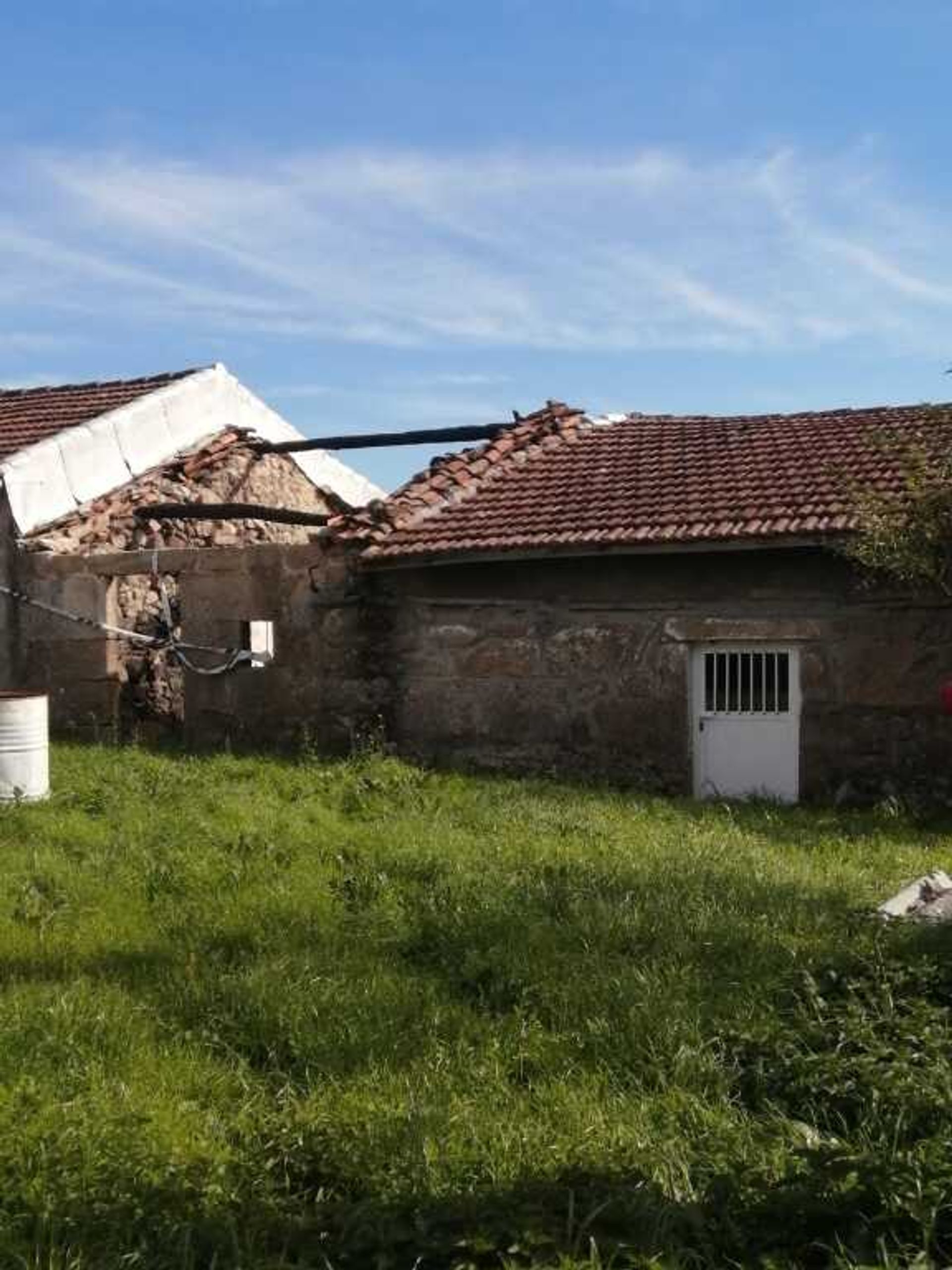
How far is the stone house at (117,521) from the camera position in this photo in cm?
1633

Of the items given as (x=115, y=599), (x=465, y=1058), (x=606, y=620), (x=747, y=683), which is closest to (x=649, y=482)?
(x=606, y=620)

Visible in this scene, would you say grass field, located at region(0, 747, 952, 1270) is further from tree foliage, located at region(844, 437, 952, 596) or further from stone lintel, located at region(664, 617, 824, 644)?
stone lintel, located at region(664, 617, 824, 644)

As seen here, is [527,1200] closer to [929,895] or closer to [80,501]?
[929,895]

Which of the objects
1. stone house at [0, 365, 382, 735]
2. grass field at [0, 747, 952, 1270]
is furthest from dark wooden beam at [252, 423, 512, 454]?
grass field at [0, 747, 952, 1270]

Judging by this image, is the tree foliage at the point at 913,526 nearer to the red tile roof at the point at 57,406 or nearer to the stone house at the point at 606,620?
the stone house at the point at 606,620

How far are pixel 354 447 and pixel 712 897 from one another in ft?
40.2

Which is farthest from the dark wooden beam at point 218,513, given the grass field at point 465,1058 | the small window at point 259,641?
the grass field at point 465,1058

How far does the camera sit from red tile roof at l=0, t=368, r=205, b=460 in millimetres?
17797

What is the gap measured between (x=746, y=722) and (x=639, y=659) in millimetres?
1189

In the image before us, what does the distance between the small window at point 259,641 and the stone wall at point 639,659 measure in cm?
153

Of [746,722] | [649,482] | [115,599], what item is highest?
[649,482]

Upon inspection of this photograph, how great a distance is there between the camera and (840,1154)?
14.0ft

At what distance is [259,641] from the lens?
15.8 m

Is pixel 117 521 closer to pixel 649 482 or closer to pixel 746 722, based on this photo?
pixel 649 482
